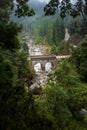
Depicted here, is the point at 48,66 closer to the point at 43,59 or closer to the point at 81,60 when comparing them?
the point at 43,59

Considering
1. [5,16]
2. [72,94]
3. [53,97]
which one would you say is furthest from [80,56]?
[5,16]

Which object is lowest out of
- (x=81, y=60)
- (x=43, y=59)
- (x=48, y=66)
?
(x=48, y=66)

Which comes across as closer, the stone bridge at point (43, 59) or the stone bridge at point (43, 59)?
the stone bridge at point (43, 59)

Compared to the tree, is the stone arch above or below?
below

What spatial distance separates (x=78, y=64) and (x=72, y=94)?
815 centimetres

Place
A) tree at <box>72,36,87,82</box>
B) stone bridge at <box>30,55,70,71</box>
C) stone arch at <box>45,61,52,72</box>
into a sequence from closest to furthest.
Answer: tree at <box>72,36,87,82</box> → stone bridge at <box>30,55,70,71</box> → stone arch at <box>45,61,52,72</box>

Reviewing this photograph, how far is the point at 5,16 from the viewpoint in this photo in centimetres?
1254

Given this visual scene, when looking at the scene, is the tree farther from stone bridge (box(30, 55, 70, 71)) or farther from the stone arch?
the stone arch

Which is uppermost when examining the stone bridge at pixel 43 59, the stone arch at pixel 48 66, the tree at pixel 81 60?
the tree at pixel 81 60

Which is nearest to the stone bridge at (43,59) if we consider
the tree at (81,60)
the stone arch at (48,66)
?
the stone arch at (48,66)

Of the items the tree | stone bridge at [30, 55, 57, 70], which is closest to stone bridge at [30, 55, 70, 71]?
stone bridge at [30, 55, 57, 70]

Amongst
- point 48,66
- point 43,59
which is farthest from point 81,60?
point 48,66

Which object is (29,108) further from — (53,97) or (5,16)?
(53,97)

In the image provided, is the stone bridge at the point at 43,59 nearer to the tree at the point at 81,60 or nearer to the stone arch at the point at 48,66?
the stone arch at the point at 48,66
